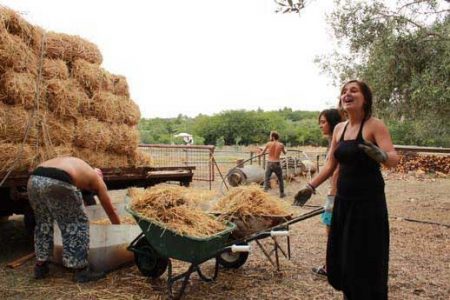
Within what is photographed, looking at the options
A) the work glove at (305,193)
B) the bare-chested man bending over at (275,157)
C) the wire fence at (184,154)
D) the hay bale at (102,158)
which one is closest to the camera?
the work glove at (305,193)

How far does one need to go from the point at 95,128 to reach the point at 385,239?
167 inches

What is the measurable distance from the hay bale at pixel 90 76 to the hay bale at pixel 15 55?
64 centimetres

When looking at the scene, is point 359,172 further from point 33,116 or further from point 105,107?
point 105,107

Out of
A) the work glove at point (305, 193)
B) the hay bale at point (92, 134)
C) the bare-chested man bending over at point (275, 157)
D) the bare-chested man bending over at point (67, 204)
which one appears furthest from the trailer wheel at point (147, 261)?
the bare-chested man bending over at point (275, 157)

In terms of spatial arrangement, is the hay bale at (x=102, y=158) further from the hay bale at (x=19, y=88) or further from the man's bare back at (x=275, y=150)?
the man's bare back at (x=275, y=150)

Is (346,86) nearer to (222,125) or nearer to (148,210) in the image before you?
(148,210)

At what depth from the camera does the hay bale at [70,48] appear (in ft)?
18.4

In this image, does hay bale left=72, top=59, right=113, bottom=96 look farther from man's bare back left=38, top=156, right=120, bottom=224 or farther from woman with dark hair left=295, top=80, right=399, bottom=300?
woman with dark hair left=295, top=80, right=399, bottom=300

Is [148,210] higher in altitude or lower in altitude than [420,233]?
higher

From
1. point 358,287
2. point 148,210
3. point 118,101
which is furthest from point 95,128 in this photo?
point 358,287

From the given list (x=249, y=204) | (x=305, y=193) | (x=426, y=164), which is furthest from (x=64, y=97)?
(x=426, y=164)

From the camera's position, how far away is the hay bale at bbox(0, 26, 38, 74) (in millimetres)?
4840

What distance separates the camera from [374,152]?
277 centimetres

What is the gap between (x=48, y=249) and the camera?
4.52 meters
